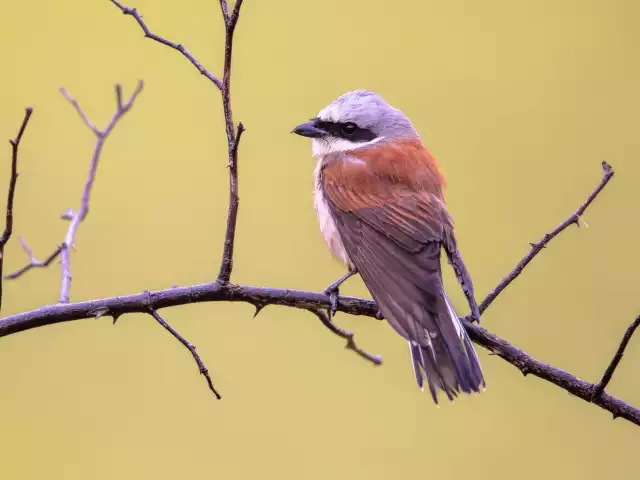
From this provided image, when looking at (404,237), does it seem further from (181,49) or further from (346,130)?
(181,49)

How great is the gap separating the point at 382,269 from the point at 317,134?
702mm

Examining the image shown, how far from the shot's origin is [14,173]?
1.28 meters

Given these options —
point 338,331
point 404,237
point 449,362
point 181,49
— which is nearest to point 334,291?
point 338,331

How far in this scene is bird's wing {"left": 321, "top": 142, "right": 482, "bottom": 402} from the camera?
1609 millimetres

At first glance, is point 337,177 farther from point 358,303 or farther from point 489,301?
point 489,301

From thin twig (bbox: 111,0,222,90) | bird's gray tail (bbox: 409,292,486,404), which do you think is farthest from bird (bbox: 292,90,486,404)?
thin twig (bbox: 111,0,222,90)

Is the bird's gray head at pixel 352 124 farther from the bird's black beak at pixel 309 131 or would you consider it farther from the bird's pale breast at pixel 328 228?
the bird's pale breast at pixel 328 228

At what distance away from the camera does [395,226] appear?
190 cm

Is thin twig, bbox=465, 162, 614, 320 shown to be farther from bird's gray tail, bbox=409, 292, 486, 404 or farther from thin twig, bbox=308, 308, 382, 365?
thin twig, bbox=308, 308, 382, 365

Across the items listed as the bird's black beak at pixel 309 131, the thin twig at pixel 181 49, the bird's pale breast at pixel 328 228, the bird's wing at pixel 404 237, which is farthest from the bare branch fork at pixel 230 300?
the bird's black beak at pixel 309 131

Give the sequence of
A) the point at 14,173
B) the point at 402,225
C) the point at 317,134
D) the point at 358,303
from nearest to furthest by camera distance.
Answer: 1. the point at 14,173
2. the point at 358,303
3. the point at 402,225
4. the point at 317,134

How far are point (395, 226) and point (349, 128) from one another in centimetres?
57

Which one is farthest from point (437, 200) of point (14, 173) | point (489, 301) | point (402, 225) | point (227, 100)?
point (14, 173)

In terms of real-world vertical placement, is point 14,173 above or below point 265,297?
above
